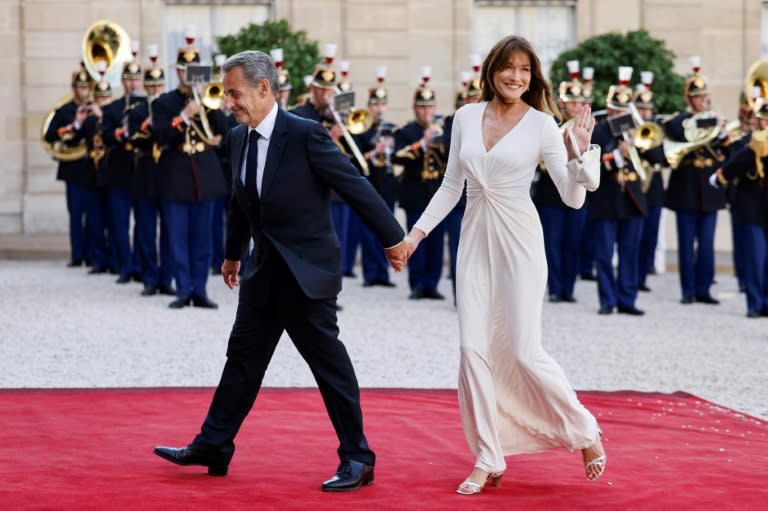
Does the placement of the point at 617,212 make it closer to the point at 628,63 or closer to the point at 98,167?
the point at 628,63

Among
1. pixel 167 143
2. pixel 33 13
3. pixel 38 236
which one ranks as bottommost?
pixel 38 236

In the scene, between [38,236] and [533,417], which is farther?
[38,236]

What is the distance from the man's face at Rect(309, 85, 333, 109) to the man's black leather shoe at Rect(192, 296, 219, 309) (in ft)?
6.91

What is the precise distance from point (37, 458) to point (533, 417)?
2069 millimetres

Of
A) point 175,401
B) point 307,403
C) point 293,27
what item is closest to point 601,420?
point 307,403

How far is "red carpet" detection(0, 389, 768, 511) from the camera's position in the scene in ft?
19.4

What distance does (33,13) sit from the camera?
21.1m

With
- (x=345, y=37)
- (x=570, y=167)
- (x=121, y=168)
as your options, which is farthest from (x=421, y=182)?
(x=570, y=167)

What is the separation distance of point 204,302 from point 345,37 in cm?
880

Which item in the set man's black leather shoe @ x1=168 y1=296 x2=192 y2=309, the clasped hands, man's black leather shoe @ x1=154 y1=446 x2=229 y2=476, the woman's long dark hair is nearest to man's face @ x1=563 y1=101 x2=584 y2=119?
man's black leather shoe @ x1=168 y1=296 x2=192 y2=309

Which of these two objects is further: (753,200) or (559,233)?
(559,233)

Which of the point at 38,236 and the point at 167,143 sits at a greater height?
the point at 167,143

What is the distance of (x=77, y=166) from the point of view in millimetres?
17219

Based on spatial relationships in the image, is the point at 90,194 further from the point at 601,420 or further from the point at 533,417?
the point at 533,417
